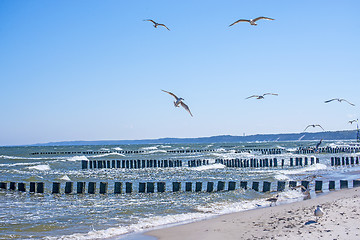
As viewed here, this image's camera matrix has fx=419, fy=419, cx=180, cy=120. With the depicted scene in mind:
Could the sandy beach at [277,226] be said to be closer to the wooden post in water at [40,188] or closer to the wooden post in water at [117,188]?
the wooden post in water at [117,188]

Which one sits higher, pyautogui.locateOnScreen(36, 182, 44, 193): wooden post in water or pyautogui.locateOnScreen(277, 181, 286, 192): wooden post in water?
pyautogui.locateOnScreen(277, 181, 286, 192): wooden post in water

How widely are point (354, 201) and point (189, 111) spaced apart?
23.5 ft

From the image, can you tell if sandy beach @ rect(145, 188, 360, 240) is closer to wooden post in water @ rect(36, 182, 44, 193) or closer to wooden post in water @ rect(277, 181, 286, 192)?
wooden post in water @ rect(277, 181, 286, 192)

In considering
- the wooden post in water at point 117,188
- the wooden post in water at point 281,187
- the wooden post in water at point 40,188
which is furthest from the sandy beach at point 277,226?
the wooden post in water at point 40,188

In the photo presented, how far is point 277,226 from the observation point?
9508 millimetres

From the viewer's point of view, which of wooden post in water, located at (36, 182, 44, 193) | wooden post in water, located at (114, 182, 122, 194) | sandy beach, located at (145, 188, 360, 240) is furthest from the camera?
wooden post in water, located at (36, 182, 44, 193)

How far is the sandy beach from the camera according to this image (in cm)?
850

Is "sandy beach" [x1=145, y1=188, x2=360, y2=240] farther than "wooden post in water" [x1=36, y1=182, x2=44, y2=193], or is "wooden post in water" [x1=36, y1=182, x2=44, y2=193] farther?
"wooden post in water" [x1=36, y1=182, x2=44, y2=193]

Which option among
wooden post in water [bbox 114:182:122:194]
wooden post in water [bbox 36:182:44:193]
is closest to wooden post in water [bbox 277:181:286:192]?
wooden post in water [bbox 114:182:122:194]

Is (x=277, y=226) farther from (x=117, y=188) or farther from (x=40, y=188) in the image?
(x=40, y=188)

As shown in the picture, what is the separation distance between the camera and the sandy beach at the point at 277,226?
8500 millimetres

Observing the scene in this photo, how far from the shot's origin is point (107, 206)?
558 inches

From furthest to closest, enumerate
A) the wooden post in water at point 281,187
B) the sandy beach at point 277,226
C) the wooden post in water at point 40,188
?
the wooden post in water at point 40,188 < the wooden post in water at point 281,187 < the sandy beach at point 277,226

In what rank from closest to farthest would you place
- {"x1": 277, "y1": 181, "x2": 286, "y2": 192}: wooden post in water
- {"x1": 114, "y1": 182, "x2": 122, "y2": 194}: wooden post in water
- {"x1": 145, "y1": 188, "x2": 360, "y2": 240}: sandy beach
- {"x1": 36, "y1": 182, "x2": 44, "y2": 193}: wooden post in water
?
{"x1": 145, "y1": 188, "x2": 360, "y2": 240}: sandy beach < {"x1": 277, "y1": 181, "x2": 286, "y2": 192}: wooden post in water < {"x1": 114, "y1": 182, "x2": 122, "y2": 194}: wooden post in water < {"x1": 36, "y1": 182, "x2": 44, "y2": 193}: wooden post in water
